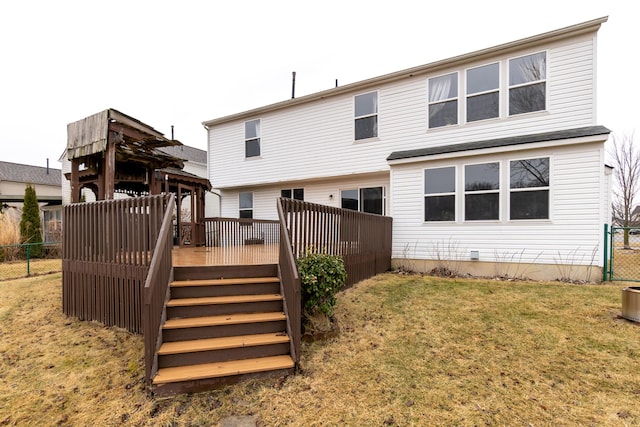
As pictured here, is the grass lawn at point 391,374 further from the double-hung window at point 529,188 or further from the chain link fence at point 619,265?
the double-hung window at point 529,188

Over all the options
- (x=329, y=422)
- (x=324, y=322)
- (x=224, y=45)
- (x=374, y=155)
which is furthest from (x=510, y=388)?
(x=224, y=45)

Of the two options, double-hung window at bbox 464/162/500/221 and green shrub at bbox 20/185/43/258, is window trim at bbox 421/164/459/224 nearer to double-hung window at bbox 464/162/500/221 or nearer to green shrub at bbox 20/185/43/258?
double-hung window at bbox 464/162/500/221

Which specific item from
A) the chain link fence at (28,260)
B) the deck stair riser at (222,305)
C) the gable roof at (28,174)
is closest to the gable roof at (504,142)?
the deck stair riser at (222,305)

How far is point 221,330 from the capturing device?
3.35 metres

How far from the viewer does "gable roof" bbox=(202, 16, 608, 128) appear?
6.95 metres

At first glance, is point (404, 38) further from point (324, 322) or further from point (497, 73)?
point (324, 322)

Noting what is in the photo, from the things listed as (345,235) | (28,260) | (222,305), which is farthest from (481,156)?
(28,260)

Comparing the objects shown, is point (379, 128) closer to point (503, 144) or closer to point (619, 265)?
point (503, 144)

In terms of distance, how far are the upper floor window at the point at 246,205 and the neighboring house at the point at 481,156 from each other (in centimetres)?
313

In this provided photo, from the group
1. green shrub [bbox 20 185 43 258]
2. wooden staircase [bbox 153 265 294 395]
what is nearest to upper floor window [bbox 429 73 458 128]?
wooden staircase [bbox 153 265 294 395]

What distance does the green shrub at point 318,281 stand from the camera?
3682mm

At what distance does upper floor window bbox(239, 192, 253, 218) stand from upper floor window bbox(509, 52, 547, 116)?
33.1ft

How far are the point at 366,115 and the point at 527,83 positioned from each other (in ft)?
15.0

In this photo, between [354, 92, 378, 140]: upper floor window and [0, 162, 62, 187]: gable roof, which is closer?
[354, 92, 378, 140]: upper floor window
